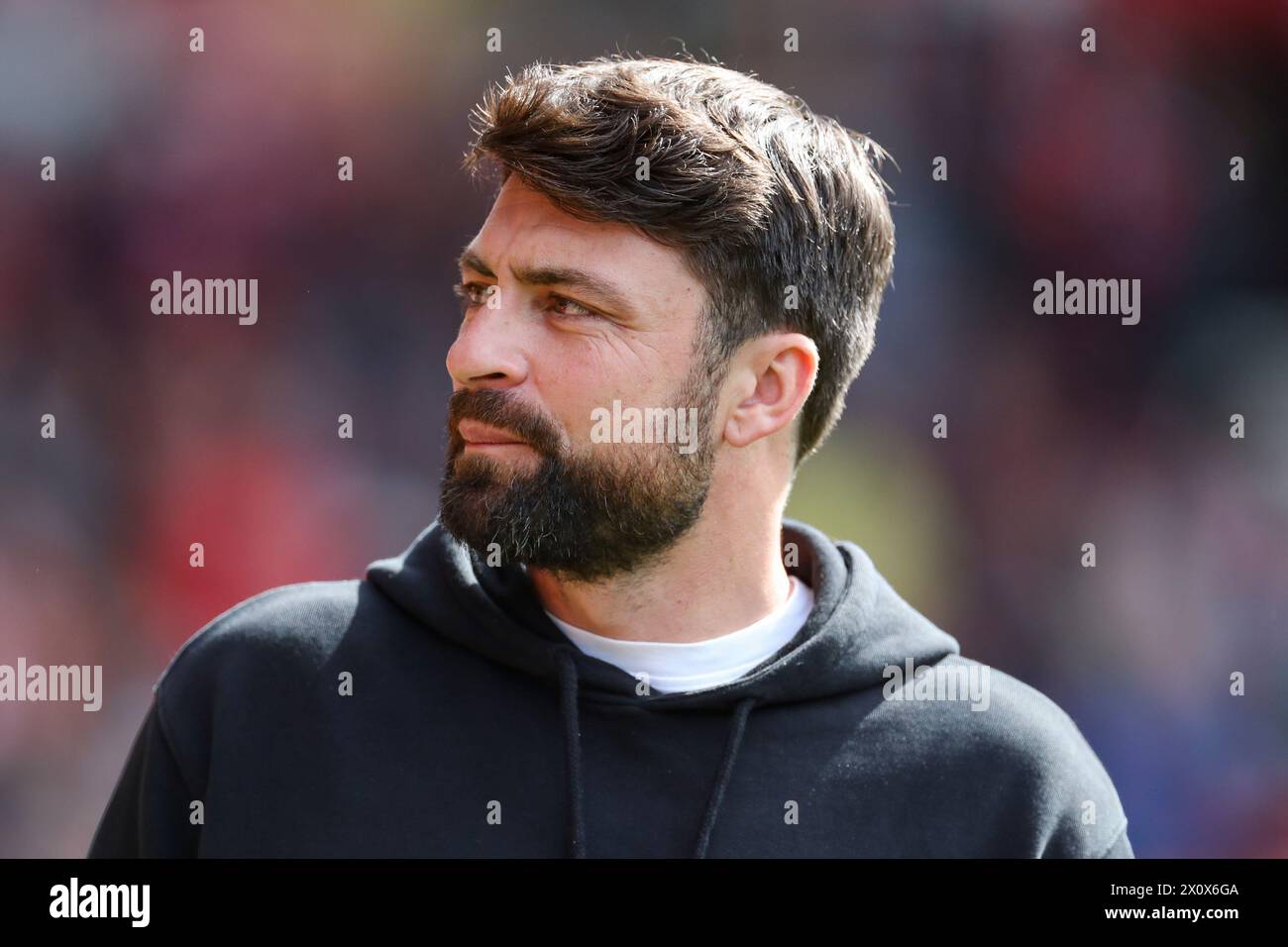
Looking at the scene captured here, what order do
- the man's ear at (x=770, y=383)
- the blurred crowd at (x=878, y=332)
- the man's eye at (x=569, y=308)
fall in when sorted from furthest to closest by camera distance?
the blurred crowd at (x=878, y=332), the man's ear at (x=770, y=383), the man's eye at (x=569, y=308)

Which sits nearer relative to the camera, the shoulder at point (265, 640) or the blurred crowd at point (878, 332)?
the shoulder at point (265, 640)

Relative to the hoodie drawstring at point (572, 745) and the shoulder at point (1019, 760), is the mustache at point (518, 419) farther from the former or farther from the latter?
the shoulder at point (1019, 760)

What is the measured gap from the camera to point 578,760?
5.58ft

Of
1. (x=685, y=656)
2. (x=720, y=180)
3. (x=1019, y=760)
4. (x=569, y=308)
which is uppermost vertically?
(x=720, y=180)

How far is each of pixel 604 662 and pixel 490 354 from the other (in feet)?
1.52

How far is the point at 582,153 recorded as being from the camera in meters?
1.77

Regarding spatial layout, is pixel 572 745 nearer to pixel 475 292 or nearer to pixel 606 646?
pixel 606 646

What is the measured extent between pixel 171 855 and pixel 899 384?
104 inches

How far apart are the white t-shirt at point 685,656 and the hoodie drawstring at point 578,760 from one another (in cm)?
8

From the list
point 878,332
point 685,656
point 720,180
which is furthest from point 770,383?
point 878,332

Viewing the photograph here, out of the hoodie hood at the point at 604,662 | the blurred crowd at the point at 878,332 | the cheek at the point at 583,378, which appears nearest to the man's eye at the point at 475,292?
the cheek at the point at 583,378

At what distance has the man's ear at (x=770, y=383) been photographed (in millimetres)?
1893

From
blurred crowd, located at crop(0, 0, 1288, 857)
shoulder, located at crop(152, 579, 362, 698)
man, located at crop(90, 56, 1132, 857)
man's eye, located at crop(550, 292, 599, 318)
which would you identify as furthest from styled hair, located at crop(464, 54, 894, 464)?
blurred crowd, located at crop(0, 0, 1288, 857)

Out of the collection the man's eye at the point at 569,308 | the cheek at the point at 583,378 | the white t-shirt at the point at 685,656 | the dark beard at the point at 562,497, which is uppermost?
the man's eye at the point at 569,308
